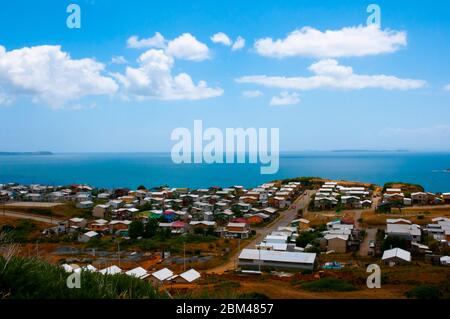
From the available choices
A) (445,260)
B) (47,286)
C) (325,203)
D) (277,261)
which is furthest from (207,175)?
(47,286)

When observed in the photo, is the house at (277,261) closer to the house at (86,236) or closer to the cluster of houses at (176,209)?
the cluster of houses at (176,209)

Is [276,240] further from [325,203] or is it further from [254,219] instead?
[325,203]

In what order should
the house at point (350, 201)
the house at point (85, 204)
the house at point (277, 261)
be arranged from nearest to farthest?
1. the house at point (277, 261)
2. the house at point (350, 201)
3. the house at point (85, 204)

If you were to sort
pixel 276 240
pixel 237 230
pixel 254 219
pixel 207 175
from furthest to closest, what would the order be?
pixel 207 175 < pixel 254 219 < pixel 237 230 < pixel 276 240

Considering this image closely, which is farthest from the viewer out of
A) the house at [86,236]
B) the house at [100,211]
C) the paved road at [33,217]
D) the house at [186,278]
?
the house at [100,211]

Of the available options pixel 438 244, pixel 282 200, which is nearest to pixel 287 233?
→ pixel 438 244

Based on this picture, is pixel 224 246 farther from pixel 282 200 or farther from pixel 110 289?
pixel 110 289

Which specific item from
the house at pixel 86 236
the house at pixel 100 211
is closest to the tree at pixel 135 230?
the house at pixel 86 236
